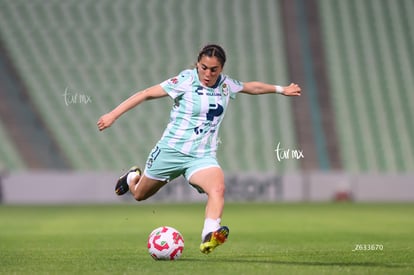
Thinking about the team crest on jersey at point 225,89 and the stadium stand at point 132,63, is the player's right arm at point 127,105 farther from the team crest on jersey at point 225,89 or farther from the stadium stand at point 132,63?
the stadium stand at point 132,63

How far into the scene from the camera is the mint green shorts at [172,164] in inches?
335

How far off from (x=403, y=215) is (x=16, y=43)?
1396cm

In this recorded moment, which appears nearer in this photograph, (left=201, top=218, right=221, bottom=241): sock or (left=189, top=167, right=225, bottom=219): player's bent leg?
(left=201, top=218, right=221, bottom=241): sock

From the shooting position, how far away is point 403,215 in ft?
56.8

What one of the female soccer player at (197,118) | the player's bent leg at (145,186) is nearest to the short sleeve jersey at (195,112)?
the female soccer player at (197,118)

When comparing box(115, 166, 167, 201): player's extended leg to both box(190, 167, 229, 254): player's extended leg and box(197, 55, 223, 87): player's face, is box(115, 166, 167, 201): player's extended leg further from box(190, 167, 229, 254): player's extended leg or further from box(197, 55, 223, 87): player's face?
box(197, 55, 223, 87): player's face

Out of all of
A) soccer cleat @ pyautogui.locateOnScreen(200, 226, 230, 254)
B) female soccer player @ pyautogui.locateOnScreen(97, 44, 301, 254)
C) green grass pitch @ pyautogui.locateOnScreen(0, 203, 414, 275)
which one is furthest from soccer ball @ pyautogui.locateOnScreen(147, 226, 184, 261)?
soccer cleat @ pyautogui.locateOnScreen(200, 226, 230, 254)

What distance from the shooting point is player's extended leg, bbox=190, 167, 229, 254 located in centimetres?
770

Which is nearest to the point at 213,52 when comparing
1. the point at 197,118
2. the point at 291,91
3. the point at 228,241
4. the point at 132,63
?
the point at 197,118

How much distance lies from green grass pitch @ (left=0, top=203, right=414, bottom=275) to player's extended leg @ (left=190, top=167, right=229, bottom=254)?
223 millimetres

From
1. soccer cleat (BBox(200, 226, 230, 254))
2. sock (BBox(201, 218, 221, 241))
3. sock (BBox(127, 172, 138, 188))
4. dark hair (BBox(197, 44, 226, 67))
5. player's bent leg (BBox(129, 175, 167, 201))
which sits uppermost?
dark hair (BBox(197, 44, 226, 67))

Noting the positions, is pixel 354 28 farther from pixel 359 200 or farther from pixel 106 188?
pixel 106 188

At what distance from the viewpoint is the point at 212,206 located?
803 centimetres

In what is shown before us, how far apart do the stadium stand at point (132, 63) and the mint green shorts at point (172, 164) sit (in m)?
15.9
